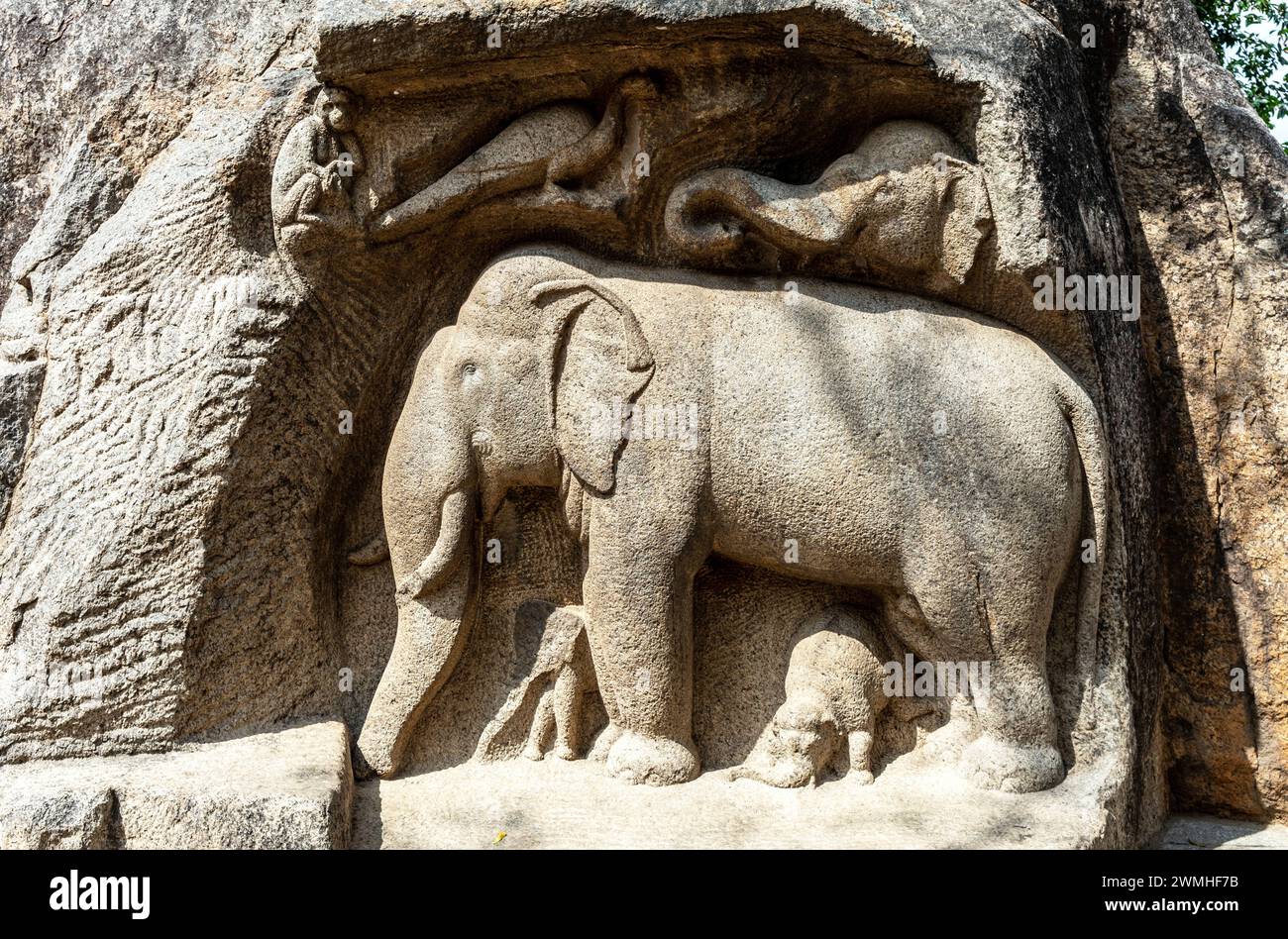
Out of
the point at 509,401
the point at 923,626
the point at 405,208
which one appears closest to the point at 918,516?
the point at 923,626

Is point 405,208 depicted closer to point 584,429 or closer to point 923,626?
point 584,429

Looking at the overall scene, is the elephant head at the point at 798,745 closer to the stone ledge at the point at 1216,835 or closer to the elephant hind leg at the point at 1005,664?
the elephant hind leg at the point at 1005,664

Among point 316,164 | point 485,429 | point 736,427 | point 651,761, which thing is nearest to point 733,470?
point 736,427

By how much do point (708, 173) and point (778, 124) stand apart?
18cm

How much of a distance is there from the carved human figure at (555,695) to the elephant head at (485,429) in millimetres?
168

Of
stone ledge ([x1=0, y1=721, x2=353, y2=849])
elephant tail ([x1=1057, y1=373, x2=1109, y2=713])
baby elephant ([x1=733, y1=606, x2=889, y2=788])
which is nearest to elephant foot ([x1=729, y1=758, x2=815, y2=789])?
baby elephant ([x1=733, y1=606, x2=889, y2=788])

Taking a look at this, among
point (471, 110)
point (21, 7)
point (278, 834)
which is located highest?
point (21, 7)

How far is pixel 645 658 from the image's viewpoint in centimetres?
258

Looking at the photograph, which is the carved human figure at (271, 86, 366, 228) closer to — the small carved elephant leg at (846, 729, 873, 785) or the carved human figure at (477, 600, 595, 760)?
the carved human figure at (477, 600, 595, 760)

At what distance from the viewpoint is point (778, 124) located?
2.60 meters

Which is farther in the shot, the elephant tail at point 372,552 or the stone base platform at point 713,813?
the elephant tail at point 372,552

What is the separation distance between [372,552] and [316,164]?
33.0 inches

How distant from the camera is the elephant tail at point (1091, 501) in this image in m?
2.61

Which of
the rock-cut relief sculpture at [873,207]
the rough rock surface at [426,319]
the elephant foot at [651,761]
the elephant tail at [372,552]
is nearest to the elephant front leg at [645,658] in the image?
the elephant foot at [651,761]
